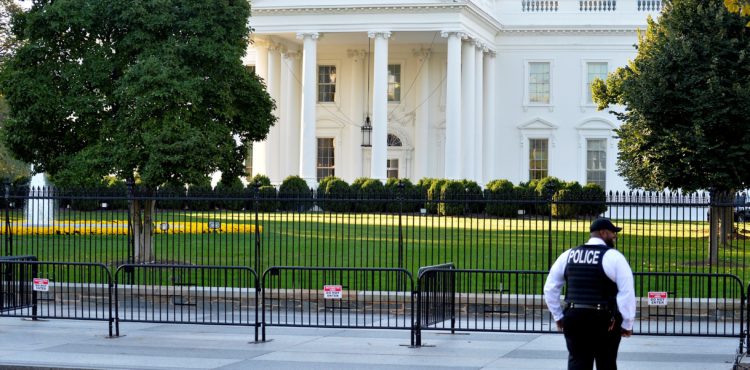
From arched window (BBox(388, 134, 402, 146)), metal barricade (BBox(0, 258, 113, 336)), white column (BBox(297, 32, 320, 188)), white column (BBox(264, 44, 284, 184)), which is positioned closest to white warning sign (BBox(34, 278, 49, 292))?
metal barricade (BBox(0, 258, 113, 336))

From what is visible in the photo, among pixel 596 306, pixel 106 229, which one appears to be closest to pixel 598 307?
pixel 596 306

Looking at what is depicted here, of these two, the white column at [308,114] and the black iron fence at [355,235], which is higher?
the white column at [308,114]

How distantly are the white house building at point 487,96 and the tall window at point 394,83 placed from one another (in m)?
0.04

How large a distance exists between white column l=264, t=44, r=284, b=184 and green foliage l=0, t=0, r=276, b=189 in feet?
88.0

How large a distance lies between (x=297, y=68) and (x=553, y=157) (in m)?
12.3

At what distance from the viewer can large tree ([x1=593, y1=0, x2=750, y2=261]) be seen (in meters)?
22.8

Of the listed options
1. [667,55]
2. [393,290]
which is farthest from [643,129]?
[393,290]

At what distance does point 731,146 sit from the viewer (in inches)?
913

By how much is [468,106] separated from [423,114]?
14.1 ft

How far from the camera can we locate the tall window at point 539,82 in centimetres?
5216

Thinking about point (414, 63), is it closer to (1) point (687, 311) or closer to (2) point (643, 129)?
(2) point (643, 129)

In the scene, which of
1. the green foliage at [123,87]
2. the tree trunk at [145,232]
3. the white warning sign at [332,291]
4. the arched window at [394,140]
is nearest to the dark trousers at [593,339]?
the white warning sign at [332,291]

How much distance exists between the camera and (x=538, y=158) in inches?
2083

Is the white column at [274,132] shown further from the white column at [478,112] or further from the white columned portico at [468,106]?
the white column at [478,112]
